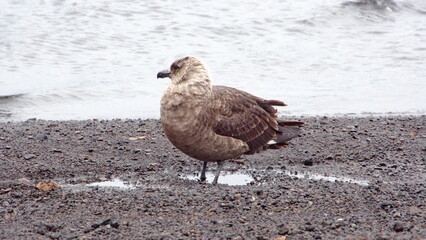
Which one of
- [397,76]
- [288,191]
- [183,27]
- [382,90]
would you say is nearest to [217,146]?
[288,191]

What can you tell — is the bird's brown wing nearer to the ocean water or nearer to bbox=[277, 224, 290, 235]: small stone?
bbox=[277, 224, 290, 235]: small stone

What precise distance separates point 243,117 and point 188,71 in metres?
0.82

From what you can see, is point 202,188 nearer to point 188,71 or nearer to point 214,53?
point 188,71

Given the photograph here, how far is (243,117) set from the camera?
270 inches

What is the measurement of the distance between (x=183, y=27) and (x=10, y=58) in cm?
456

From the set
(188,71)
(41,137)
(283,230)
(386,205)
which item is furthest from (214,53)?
(283,230)

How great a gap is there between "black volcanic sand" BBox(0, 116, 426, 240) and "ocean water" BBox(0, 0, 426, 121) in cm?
206

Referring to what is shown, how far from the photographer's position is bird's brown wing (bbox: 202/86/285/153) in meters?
6.56

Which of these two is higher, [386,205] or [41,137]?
[386,205]

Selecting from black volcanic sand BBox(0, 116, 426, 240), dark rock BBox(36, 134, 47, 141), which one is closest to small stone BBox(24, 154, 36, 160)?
black volcanic sand BBox(0, 116, 426, 240)

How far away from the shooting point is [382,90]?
12023 millimetres

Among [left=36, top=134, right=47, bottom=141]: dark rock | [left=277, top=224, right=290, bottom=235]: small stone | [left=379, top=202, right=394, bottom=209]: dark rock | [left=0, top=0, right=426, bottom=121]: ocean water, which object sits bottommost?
[left=0, top=0, right=426, bottom=121]: ocean water

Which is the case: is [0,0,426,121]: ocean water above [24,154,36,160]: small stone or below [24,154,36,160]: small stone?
below

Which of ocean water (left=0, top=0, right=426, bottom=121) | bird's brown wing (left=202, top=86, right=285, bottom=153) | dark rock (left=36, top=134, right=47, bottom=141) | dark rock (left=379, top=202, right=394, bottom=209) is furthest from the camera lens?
ocean water (left=0, top=0, right=426, bottom=121)
